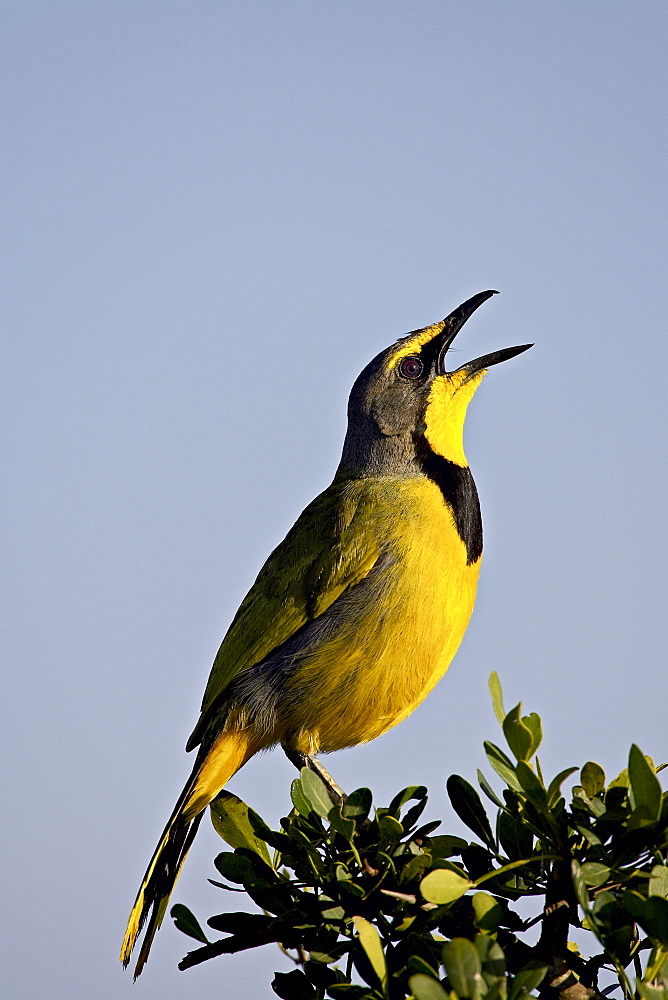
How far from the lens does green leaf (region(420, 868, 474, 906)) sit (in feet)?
6.36

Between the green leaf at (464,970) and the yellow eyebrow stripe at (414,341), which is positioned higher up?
the yellow eyebrow stripe at (414,341)

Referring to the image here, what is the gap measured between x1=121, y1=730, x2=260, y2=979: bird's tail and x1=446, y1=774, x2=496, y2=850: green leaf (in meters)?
1.58

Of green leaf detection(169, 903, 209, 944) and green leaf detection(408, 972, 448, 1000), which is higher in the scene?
green leaf detection(169, 903, 209, 944)

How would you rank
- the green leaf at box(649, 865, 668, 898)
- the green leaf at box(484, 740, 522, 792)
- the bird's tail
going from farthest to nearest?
1. the bird's tail
2. the green leaf at box(484, 740, 522, 792)
3. the green leaf at box(649, 865, 668, 898)

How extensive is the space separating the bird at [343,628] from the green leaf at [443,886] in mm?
1896

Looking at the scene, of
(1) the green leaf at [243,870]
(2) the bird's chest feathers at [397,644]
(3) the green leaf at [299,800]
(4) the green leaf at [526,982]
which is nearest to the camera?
(4) the green leaf at [526,982]

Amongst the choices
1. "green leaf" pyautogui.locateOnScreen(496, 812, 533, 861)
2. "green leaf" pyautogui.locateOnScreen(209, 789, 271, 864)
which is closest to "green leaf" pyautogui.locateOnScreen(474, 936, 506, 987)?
"green leaf" pyautogui.locateOnScreen(496, 812, 533, 861)

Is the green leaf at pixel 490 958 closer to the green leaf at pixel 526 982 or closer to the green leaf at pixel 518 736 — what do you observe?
the green leaf at pixel 526 982

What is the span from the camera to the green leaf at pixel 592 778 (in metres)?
2.41

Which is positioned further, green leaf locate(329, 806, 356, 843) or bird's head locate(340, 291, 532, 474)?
bird's head locate(340, 291, 532, 474)

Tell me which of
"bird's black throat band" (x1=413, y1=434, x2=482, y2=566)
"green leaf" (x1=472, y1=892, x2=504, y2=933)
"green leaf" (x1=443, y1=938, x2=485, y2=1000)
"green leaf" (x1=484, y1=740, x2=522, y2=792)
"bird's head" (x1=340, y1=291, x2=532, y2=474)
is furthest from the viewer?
"bird's head" (x1=340, y1=291, x2=532, y2=474)

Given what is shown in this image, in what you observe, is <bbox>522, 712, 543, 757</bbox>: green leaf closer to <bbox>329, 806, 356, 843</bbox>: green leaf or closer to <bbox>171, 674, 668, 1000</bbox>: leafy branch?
<bbox>171, 674, 668, 1000</bbox>: leafy branch

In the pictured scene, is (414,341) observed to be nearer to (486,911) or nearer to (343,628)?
(343,628)

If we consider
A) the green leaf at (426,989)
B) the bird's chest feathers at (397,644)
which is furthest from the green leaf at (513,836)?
the bird's chest feathers at (397,644)
